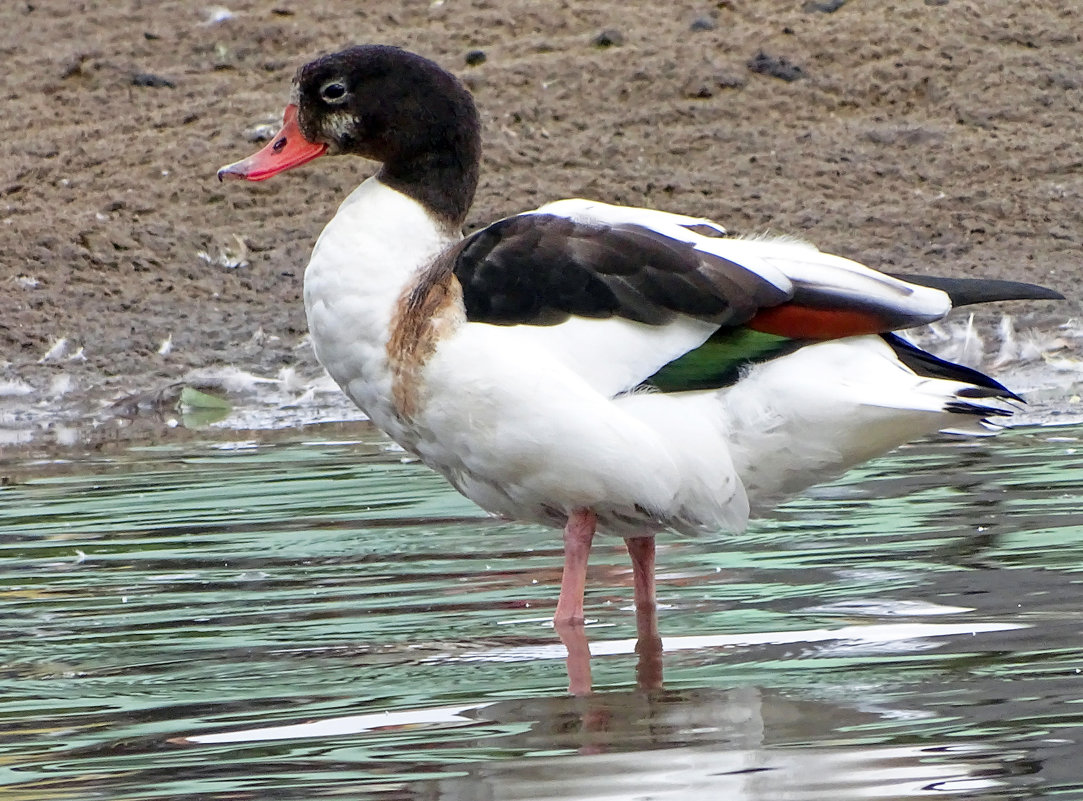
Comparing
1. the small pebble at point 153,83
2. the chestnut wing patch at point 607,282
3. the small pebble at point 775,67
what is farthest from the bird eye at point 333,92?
the small pebble at point 153,83

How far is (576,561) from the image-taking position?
4.80 m

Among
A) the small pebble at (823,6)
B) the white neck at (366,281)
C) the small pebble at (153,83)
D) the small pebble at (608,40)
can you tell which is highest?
the white neck at (366,281)

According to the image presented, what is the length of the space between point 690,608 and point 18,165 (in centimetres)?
758

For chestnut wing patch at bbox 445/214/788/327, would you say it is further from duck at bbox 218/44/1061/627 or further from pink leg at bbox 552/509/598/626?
pink leg at bbox 552/509/598/626

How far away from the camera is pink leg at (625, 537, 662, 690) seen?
412 cm

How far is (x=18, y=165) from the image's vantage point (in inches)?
448

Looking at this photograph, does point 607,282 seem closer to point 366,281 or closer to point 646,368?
point 646,368

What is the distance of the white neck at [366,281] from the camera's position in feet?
15.8

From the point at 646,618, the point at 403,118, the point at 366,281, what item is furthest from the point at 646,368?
the point at 403,118

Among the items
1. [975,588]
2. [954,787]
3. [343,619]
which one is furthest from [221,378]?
[954,787]

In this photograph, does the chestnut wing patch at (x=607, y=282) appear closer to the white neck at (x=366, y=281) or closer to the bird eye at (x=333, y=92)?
the white neck at (x=366, y=281)

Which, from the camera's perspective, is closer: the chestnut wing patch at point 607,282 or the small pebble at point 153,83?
the chestnut wing patch at point 607,282

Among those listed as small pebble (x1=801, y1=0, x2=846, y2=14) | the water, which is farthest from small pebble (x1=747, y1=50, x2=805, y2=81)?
the water

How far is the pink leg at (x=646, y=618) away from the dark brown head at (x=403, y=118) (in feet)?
3.34
